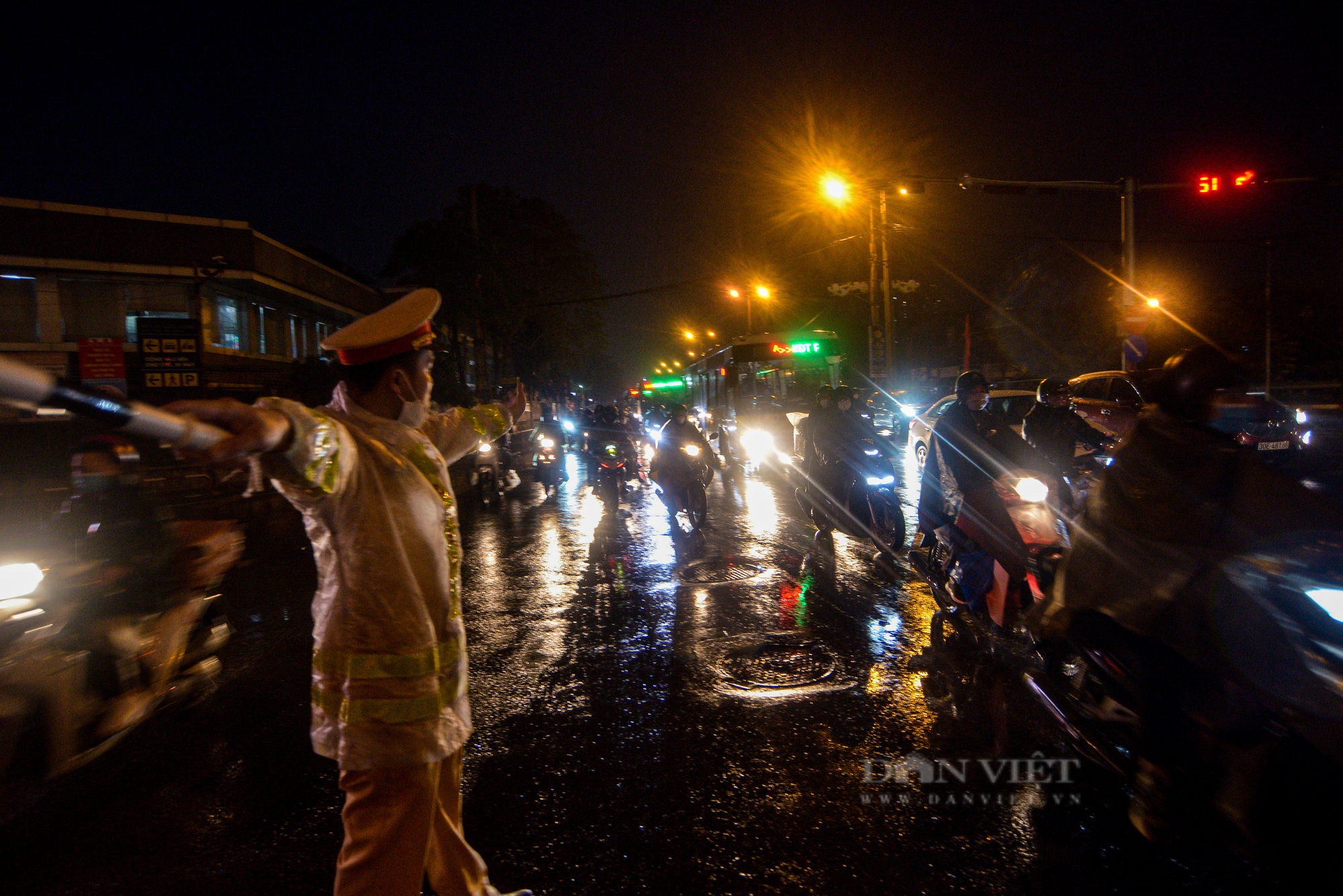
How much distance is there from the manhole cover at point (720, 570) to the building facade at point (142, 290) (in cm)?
1852

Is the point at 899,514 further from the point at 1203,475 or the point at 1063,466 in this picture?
the point at 1203,475

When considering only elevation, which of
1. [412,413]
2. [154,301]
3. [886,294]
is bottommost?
[412,413]

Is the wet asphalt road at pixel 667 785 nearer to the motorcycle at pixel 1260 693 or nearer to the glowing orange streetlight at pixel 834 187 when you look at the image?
the motorcycle at pixel 1260 693

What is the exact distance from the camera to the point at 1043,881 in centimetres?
283

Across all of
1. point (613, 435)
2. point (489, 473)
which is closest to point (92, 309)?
point (489, 473)

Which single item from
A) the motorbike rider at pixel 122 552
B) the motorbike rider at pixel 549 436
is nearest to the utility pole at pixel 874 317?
the motorbike rider at pixel 549 436

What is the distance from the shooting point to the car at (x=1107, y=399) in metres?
11.9

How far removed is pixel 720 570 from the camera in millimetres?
8156

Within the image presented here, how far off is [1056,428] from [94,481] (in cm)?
765

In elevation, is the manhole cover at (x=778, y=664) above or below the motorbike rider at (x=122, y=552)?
below

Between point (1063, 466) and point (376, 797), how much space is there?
6885 mm

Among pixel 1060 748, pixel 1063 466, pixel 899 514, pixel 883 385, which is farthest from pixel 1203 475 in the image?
pixel 883 385

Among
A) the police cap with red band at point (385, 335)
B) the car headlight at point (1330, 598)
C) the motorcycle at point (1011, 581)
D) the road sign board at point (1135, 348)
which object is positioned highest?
the road sign board at point (1135, 348)

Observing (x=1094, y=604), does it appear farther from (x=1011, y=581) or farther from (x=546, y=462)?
(x=546, y=462)
